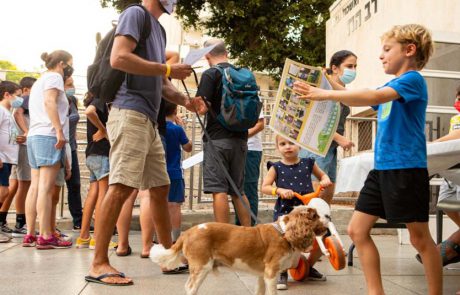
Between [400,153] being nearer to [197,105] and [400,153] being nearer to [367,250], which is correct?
[367,250]

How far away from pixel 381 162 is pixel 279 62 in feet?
62.7

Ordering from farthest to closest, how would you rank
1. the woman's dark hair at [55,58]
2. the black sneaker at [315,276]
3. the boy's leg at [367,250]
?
the woman's dark hair at [55,58], the black sneaker at [315,276], the boy's leg at [367,250]

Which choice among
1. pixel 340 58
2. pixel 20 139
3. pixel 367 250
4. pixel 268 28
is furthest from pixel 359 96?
pixel 268 28

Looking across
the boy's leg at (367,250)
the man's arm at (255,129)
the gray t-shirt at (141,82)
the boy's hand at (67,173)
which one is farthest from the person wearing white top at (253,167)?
the boy's leg at (367,250)

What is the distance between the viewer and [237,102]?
471cm

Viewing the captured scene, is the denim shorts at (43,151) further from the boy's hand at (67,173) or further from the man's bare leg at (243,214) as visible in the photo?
the man's bare leg at (243,214)

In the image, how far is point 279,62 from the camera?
2184 centimetres

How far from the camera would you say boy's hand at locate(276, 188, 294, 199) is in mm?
4286

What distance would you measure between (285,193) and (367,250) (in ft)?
4.08

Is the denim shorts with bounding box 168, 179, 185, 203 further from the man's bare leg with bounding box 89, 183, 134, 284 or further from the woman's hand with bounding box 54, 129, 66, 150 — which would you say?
the man's bare leg with bounding box 89, 183, 134, 284

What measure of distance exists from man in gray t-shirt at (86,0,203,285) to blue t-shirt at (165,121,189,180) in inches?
66.5

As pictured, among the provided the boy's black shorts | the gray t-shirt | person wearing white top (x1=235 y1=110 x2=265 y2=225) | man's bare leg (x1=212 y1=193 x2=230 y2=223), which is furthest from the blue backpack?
the boy's black shorts

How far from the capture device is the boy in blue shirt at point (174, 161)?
19.4 feet

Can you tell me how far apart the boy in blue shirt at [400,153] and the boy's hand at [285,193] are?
3.65ft
